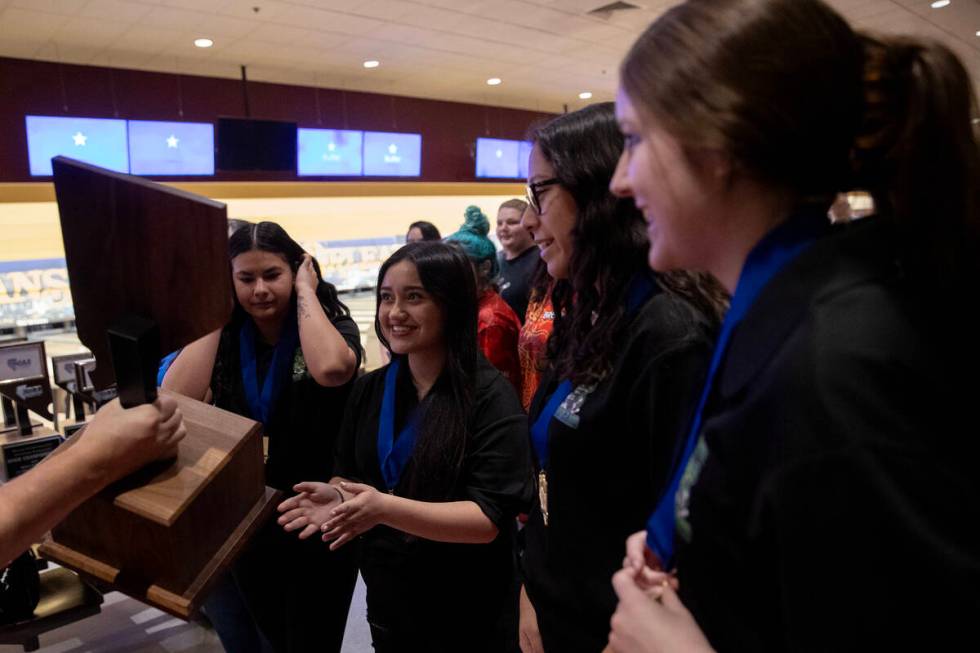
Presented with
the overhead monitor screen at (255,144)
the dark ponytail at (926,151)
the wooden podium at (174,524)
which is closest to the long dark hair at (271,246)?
the wooden podium at (174,524)

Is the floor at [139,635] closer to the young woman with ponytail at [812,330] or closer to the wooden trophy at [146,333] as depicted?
the wooden trophy at [146,333]

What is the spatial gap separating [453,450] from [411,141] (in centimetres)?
708

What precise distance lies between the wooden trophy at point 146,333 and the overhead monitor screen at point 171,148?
19.0 feet

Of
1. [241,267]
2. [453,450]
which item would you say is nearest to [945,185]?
[453,450]

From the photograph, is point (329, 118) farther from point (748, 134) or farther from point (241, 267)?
point (748, 134)

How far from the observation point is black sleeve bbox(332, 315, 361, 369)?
198 cm

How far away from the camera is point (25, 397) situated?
2.64 meters

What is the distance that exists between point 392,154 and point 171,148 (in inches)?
99.7

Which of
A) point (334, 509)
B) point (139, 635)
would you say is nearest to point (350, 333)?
point (334, 509)

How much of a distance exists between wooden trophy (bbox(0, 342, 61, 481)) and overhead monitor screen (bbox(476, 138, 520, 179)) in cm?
696

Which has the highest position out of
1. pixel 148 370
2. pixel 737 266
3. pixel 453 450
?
pixel 737 266

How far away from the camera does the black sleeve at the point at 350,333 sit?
1.98 meters

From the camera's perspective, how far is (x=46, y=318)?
591cm

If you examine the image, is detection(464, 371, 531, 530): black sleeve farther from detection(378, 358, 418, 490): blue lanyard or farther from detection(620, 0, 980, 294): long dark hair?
detection(620, 0, 980, 294): long dark hair
